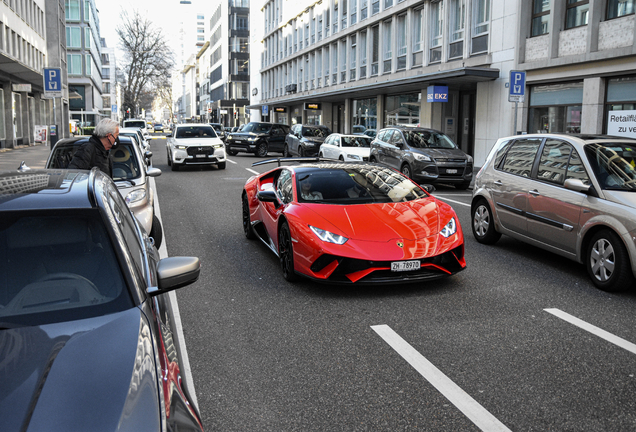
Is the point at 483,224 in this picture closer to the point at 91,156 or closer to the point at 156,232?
the point at 156,232

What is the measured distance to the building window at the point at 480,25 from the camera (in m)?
25.2

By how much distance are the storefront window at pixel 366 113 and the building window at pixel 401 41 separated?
13.6 ft

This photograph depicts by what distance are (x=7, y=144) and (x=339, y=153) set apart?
24773 millimetres

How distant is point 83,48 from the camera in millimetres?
81938

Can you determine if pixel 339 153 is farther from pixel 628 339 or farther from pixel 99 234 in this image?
pixel 99 234

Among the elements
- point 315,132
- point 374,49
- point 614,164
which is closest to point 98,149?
point 614,164

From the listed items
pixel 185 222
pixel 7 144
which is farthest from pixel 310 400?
pixel 7 144

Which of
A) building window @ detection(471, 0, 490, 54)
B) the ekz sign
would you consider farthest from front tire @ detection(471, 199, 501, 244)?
building window @ detection(471, 0, 490, 54)

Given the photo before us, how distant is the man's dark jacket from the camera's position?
6879 mm

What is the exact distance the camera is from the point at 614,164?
7043mm

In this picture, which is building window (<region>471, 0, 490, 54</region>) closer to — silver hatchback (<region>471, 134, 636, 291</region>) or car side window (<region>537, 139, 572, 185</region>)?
silver hatchback (<region>471, 134, 636, 291</region>)

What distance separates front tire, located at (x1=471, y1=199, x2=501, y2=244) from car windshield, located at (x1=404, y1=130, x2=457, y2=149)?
922 centimetres

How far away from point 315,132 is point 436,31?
7487 mm

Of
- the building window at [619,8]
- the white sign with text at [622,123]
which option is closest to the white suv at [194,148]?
the white sign with text at [622,123]
